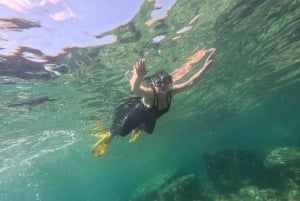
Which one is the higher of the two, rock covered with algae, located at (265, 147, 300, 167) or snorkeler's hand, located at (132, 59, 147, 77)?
snorkeler's hand, located at (132, 59, 147, 77)

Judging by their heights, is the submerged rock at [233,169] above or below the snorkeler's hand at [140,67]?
below

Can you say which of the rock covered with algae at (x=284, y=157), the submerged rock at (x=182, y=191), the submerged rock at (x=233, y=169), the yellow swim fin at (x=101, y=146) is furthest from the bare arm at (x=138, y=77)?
the submerged rock at (x=233, y=169)

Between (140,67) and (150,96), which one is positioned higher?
(140,67)

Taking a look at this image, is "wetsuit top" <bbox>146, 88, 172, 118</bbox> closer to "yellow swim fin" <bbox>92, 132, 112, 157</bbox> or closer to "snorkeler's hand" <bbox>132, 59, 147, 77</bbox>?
"snorkeler's hand" <bbox>132, 59, 147, 77</bbox>

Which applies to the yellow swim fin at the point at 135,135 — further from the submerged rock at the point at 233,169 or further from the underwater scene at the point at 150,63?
the submerged rock at the point at 233,169

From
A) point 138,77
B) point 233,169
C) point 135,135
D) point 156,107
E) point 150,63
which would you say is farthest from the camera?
point 233,169

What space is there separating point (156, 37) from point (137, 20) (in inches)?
83.4

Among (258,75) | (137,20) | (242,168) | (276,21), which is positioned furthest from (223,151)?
(137,20)

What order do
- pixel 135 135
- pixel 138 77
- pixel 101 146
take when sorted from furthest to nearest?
pixel 135 135, pixel 101 146, pixel 138 77

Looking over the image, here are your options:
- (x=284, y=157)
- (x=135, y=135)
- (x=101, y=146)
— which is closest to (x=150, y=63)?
(x=135, y=135)

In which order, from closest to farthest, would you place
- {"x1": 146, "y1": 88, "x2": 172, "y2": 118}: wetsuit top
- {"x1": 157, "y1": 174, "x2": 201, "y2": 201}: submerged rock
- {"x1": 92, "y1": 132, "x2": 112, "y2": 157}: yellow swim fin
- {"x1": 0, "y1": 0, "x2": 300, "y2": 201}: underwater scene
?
{"x1": 146, "y1": 88, "x2": 172, "y2": 118}: wetsuit top
{"x1": 92, "y1": 132, "x2": 112, "y2": 157}: yellow swim fin
{"x1": 0, "y1": 0, "x2": 300, "y2": 201}: underwater scene
{"x1": 157, "y1": 174, "x2": 201, "y2": 201}: submerged rock

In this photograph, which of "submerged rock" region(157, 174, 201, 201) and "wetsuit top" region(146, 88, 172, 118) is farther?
"submerged rock" region(157, 174, 201, 201)

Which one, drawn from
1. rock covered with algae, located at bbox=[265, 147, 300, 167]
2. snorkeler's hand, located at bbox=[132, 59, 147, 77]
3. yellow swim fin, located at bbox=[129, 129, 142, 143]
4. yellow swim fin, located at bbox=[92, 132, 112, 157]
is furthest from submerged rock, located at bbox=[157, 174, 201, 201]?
snorkeler's hand, located at bbox=[132, 59, 147, 77]

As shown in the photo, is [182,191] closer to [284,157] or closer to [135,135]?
[284,157]
